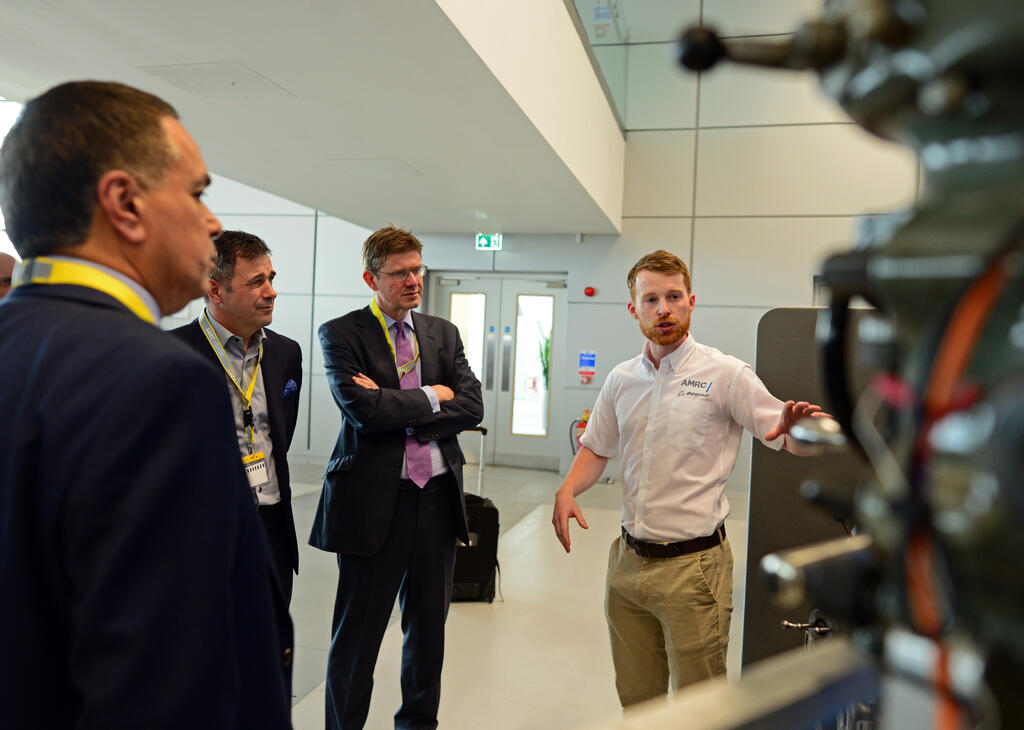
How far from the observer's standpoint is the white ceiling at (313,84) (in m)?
3.02

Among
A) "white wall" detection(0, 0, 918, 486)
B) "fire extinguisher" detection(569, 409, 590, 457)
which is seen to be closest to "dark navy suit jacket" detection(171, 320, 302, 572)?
"fire extinguisher" detection(569, 409, 590, 457)

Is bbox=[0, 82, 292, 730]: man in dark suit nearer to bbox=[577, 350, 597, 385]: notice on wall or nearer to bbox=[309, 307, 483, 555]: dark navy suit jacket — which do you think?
bbox=[309, 307, 483, 555]: dark navy suit jacket

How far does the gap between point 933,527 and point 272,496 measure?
2230mm

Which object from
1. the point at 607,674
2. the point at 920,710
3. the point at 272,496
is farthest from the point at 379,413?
the point at 920,710

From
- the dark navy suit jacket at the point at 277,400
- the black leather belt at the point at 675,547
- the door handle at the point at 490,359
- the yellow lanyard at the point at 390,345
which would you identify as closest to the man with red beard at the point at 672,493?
the black leather belt at the point at 675,547

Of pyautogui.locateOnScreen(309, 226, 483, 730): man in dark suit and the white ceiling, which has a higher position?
the white ceiling

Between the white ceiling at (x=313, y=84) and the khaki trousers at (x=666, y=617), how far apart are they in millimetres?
2271

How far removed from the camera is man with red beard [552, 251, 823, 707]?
211cm

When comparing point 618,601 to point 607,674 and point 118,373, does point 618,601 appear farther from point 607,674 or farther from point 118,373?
point 118,373

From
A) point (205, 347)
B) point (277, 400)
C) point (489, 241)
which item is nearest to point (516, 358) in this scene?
point (489, 241)

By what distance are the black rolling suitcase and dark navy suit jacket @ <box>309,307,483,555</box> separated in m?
1.26

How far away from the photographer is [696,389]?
2215mm

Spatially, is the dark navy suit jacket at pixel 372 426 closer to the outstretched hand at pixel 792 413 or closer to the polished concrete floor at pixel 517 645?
the polished concrete floor at pixel 517 645

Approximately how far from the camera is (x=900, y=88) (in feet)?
1.13
